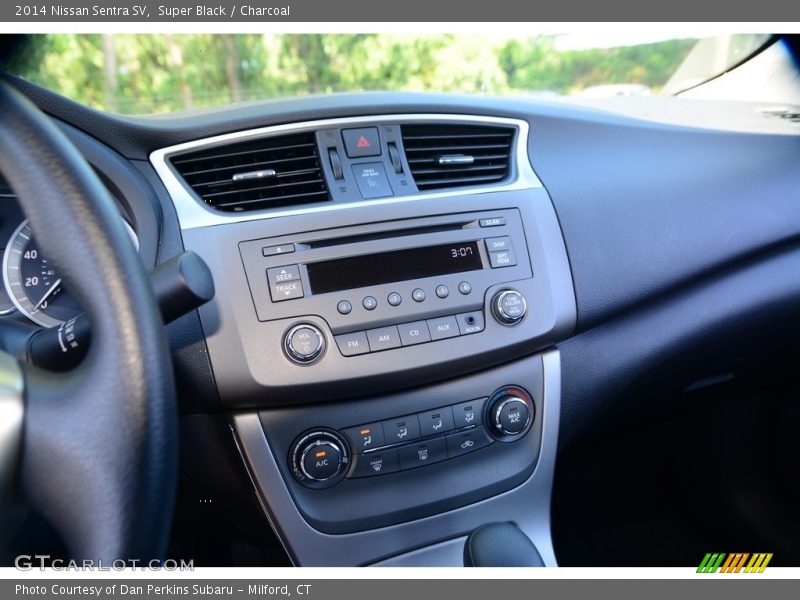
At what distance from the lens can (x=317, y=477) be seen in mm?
1300

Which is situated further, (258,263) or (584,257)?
(584,257)

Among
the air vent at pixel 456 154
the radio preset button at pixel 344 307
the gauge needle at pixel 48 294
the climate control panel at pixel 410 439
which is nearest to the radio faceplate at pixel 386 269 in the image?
the radio preset button at pixel 344 307

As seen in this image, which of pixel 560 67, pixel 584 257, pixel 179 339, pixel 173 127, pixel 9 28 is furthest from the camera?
pixel 560 67

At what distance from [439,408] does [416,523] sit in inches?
10.2

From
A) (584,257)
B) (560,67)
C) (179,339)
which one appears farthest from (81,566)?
(560,67)

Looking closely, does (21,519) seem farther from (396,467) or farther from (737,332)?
(737,332)

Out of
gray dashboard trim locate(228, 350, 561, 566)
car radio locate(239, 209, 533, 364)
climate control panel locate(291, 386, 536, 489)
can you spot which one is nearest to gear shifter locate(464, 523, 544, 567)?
gray dashboard trim locate(228, 350, 561, 566)

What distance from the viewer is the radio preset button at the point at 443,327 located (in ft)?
4.32

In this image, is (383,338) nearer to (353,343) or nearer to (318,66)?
(353,343)

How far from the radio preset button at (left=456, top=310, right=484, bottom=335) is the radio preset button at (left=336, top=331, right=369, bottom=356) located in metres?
0.20

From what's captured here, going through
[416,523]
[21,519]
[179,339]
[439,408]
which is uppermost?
[179,339]

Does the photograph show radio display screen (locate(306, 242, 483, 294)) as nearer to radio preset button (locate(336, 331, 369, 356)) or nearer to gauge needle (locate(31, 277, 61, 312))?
radio preset button (locate(336, 331, 369, 356))

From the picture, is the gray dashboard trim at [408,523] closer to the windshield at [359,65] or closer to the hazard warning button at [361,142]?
the hazard warning button at [361,142]

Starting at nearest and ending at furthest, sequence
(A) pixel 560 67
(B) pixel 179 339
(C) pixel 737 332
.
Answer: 1. (B) pixel 179 339
2. (C) pixel 737 332
3. (A) pixel 560 67
